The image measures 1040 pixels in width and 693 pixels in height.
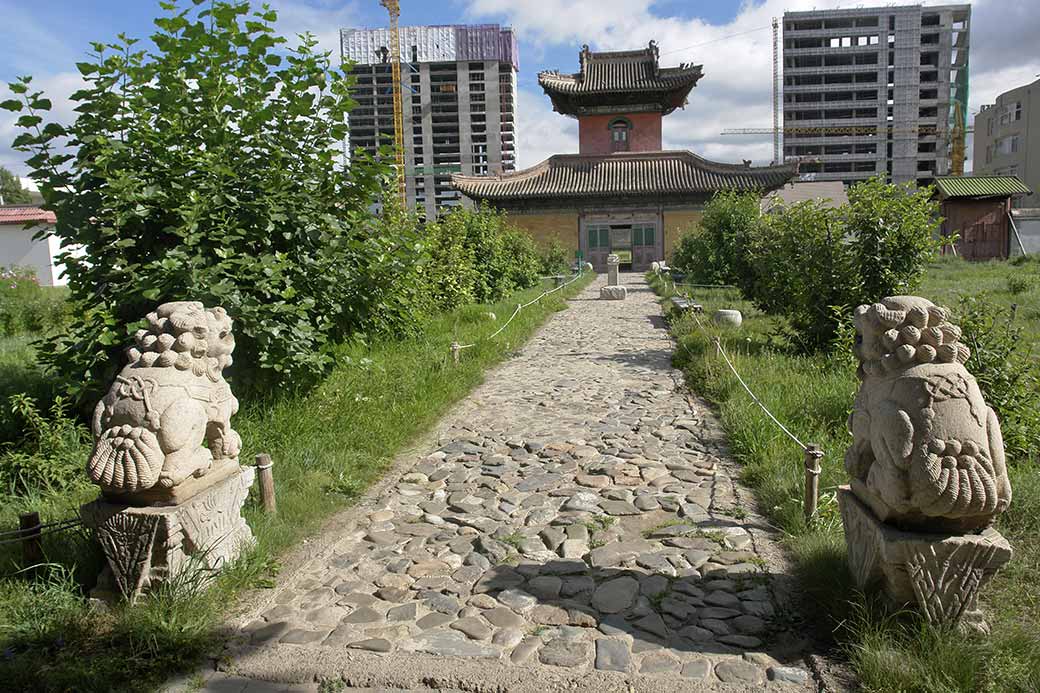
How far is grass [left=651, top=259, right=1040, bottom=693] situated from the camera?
8.61 feet

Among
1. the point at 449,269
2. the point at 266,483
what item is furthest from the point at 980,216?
the point at 266,483

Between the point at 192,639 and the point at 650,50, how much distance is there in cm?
3478

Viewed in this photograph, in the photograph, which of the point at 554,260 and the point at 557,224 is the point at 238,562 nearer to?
the point at 554,260

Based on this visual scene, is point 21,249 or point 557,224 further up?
point 557,224

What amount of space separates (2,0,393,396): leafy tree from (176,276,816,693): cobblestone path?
1.70m

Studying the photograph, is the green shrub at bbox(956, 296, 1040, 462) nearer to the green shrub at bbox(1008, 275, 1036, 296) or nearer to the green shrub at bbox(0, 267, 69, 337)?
the green shrub at bbox(1008, 275, 1036, 296)

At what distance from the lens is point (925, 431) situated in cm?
272

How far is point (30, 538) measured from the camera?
3527 mm

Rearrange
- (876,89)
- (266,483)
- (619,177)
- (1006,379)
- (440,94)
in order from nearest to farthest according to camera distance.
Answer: (266,483) → (1006,379) → (619,177) → (876,89) → (440,94)

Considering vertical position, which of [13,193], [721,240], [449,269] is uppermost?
[13,193]

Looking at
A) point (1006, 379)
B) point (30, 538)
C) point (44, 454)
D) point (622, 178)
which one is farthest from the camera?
point (622, 178)

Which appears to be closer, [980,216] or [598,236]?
[980,216]

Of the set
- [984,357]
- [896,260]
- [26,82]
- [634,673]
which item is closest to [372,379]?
[26,82]

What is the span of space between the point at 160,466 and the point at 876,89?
262ft
